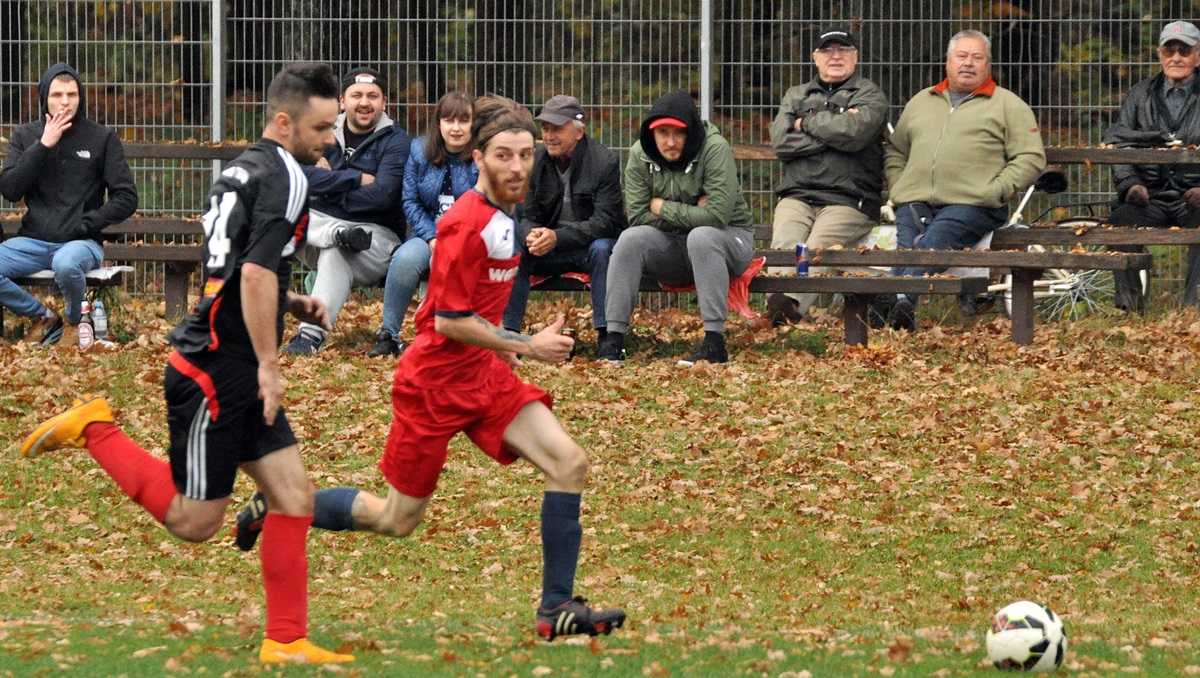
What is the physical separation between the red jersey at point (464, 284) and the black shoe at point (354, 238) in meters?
5.95

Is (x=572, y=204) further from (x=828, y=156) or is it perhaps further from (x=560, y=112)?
(x=828, y=156)

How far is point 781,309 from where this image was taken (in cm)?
1391

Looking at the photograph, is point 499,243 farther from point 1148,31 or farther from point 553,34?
point 1148,31

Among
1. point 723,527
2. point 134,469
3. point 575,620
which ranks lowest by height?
point 723,527

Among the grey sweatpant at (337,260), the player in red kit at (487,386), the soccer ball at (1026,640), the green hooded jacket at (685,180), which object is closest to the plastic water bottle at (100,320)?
the grey sweatpant at (337,260)

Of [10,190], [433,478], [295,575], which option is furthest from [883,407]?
[10,190]

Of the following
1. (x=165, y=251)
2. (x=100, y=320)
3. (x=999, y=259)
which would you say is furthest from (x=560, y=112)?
(x=100, y=320)

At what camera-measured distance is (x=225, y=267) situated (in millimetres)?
6160

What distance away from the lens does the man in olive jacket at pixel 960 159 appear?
1334 centimetres

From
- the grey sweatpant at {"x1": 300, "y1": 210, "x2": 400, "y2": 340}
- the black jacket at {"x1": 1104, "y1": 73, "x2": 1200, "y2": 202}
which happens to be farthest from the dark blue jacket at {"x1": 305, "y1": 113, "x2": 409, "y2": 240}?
the black jacket at {"x1": 1104, "y1": 73, "x2": 1200, "y2": 202}

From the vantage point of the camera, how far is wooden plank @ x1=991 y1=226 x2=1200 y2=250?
13516 millimetres

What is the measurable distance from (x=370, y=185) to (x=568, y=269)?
5.34 ft

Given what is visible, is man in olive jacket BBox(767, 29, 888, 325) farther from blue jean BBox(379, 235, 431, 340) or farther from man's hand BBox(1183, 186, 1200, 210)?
blue jean BBox(379, 235, 431, 340)

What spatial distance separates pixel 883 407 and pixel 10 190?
22.1 ft
